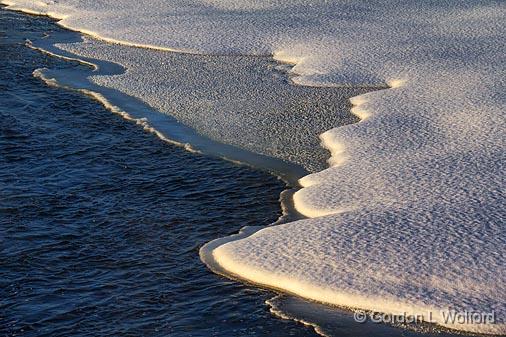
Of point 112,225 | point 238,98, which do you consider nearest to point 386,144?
point 238,98

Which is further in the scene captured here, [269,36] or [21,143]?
[269,36]

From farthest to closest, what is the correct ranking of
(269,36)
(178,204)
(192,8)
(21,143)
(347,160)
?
(192,8)
(269,36)
(21,143)
(347,160)
(178,204)

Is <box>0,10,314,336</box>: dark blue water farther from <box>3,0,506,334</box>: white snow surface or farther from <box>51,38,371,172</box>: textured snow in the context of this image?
<box>51,38,371,172</box>: textured snow

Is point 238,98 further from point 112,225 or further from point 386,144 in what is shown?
point 112,225

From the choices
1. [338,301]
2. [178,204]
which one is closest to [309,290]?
[338,301]

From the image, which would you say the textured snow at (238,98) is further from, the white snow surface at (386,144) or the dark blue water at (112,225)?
the dark blue water at (112,225)

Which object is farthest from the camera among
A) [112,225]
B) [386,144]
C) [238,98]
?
[238,98]

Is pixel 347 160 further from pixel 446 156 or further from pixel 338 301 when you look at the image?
pixel 338 301
